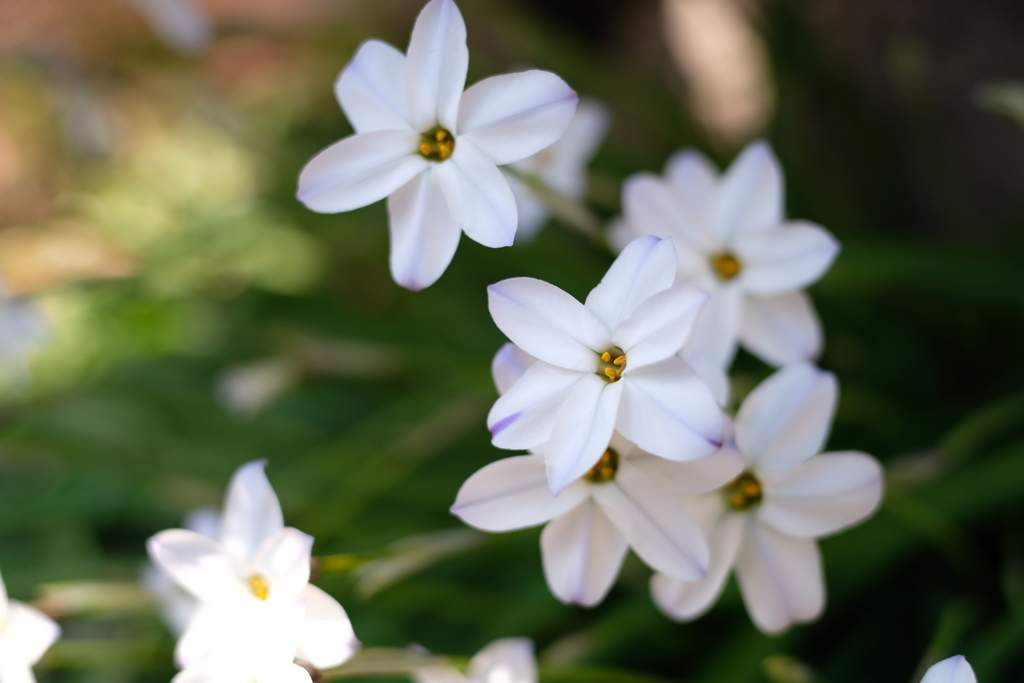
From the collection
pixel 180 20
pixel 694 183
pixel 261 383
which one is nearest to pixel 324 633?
pixel 694 183

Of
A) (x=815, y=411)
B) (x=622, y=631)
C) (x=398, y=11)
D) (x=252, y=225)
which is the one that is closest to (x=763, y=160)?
(x=815, y=411)

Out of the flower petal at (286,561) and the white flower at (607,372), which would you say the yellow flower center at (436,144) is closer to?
the white flower at (607,372)

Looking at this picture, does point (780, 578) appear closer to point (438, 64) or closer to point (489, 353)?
point (438, 64)

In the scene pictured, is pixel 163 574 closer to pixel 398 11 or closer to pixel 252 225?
pixel 252 225

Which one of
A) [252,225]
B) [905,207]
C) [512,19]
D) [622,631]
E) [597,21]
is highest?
[597,21]

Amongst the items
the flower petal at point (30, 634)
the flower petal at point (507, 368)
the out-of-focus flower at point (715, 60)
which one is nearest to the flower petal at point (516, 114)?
the flower petal at point (507, 368)

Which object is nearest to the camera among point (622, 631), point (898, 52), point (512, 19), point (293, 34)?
point (622, 631)
